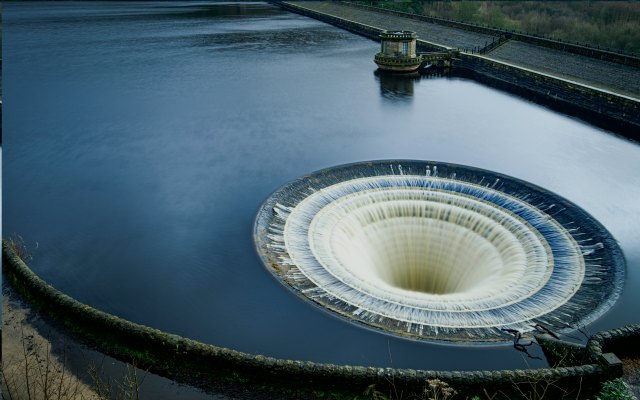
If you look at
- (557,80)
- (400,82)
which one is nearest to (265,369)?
(557,80)

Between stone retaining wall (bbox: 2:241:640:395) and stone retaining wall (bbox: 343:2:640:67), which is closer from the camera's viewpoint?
stone retaining wall (bbox: 2:241:640:395)

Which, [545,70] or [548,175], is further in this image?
[545,70]

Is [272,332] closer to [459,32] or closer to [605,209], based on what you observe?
[605,209]

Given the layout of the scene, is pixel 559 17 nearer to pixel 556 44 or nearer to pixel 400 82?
pixel 556 44

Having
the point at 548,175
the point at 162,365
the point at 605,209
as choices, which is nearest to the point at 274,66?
the point at 548,175

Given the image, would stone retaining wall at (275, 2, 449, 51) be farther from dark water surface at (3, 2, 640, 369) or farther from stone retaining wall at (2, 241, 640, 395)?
stone retaining wall at (2, 241, 640, 395)

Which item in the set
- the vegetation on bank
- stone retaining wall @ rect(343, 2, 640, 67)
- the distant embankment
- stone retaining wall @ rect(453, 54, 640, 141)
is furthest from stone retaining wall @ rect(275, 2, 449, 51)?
the vegetation on bank

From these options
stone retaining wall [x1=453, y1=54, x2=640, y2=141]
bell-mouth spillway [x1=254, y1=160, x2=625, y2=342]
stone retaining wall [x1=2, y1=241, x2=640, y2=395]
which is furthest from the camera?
stone retaining wall [x1=453, y1=54, x2=640, y2=141]

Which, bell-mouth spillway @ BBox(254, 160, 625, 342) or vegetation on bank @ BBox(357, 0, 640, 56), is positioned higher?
vegetation on bank @ BBox(357, 0, 640, 56)
